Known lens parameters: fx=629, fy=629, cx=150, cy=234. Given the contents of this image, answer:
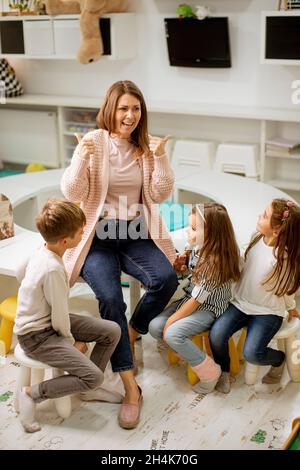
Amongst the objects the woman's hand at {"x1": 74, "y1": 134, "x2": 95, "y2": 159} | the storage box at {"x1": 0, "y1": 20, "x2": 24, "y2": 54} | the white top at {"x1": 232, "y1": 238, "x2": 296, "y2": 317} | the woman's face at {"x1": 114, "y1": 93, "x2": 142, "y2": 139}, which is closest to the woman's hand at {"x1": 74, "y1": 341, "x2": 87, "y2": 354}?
the white top at {"x1": 232, "y1": 238, "x2": 296, "y2": 317}

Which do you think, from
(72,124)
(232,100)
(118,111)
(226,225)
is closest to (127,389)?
(226,225)

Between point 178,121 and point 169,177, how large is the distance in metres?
2.31

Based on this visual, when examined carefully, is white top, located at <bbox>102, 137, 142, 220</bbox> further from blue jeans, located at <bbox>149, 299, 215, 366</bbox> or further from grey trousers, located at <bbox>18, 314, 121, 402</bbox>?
grey trousers, located at <bbox>18, 314, 121, 402</bbox>

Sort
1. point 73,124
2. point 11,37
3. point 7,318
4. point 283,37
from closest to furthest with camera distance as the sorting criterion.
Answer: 1. point 7,318
2. point 283,37
3. point 11,37
4. point 73,124

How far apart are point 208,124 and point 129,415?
9.40 ft

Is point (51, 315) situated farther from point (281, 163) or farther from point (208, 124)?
point (208, 124)

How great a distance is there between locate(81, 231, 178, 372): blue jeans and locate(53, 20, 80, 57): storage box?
2.56m

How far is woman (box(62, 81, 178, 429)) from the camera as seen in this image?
247 cm

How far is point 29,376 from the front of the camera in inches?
94.2

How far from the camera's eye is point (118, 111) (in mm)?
2580

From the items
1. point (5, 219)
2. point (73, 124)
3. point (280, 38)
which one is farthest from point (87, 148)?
point (73, 124)

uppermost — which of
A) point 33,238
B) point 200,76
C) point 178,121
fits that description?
point 200,76

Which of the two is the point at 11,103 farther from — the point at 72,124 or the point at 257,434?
the point at 257,434

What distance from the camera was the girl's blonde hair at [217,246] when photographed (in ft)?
8.02
